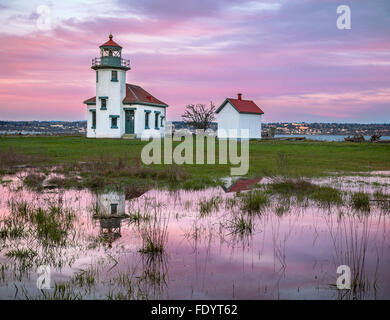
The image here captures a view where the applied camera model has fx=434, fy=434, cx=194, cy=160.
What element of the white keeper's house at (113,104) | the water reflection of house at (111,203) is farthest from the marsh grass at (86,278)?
the white keeper's house at (113,104)

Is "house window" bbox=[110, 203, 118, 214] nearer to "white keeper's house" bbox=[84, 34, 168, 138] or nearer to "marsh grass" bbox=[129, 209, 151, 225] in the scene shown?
"marsh grass" bbox=[129, 209, 151, 225]

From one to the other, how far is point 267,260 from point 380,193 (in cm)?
738

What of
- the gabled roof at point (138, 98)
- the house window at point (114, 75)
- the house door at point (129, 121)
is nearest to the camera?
the house window at point (114, 75)

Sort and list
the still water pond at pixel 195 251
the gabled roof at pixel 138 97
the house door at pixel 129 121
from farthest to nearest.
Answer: the house door at pixel 129 121 → the gabled roof at pixel 138 97 → the still water pond at pixel 195 251

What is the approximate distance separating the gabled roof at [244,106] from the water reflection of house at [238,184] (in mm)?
35392

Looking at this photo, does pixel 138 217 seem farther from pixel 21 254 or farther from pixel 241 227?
pixel 21 254

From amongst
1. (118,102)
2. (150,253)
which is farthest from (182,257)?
(118,102)

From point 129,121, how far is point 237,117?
13177 millimetres

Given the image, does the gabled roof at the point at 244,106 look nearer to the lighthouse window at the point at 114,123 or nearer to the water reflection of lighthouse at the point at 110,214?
the lighthouse window at the point at 114,123

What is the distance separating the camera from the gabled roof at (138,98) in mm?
52562

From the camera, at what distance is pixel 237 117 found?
52031mm

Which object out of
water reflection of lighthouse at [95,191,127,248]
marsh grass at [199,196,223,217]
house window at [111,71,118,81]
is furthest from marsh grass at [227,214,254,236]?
house window at [111,71,118,81]

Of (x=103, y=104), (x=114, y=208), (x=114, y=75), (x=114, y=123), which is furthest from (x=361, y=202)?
(x=103, y=104)

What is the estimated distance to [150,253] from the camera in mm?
7410
